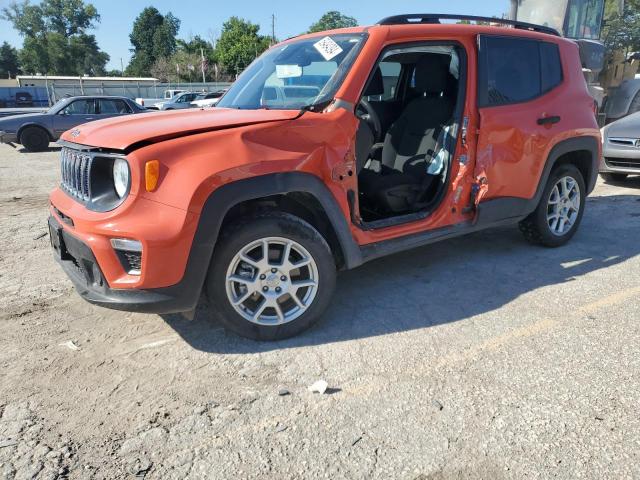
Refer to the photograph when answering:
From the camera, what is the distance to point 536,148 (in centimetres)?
423

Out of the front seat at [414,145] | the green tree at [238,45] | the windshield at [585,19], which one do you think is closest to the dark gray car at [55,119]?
the windshield at [585,19]

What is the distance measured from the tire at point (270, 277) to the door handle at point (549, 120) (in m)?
2.30

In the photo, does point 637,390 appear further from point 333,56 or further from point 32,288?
point 32,288

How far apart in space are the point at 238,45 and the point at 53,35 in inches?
1292

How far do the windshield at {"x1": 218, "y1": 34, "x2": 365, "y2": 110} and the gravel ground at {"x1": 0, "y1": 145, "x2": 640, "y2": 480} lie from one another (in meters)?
1.49

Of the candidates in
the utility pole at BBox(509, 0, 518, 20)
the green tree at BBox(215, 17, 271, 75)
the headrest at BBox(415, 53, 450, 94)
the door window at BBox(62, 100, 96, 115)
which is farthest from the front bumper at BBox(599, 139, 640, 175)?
the green tree at BBox(215, 17, 271, 75)

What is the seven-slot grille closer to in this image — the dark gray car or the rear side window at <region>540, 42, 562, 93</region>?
the rear side window at <region>540, 42, 562, 93</region>

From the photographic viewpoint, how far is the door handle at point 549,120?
422 centimetres

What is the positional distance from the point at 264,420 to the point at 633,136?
718 cm

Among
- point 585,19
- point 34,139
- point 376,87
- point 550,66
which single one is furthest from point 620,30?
point 34,139

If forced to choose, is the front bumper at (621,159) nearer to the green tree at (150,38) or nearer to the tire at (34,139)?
the tire at (34,139)

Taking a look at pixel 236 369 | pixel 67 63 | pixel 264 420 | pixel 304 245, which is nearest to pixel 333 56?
pixel 304 245

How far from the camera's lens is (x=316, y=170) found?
307cm

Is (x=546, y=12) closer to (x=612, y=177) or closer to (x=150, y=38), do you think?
(x=612, y=177)
